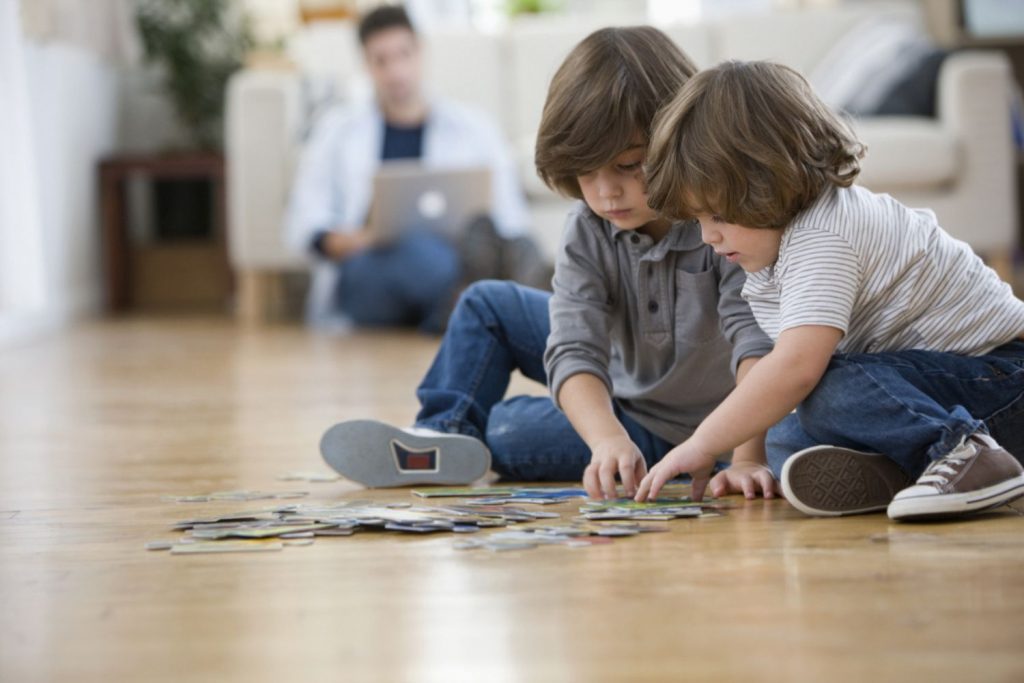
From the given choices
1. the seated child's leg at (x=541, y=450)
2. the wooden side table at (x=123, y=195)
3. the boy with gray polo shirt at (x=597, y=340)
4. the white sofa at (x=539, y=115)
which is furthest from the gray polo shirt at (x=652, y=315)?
the wooden side table at (x=123, y=195)

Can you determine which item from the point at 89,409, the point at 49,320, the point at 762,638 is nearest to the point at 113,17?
the point at 49,320

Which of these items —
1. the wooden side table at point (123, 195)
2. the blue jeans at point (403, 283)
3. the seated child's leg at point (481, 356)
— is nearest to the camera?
the seated child's leg at point (481, 356)

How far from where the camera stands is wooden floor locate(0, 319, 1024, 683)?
1.01 metres

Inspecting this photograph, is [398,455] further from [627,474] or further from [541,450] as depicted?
[627,474]

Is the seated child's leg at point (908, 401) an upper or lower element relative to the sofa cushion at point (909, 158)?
lower

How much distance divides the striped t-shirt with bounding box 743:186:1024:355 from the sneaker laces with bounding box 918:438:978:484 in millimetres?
159

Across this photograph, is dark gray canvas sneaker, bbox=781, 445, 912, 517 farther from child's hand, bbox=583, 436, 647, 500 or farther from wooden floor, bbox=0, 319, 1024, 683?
child's hand, bbox=583, 436, 647, 500

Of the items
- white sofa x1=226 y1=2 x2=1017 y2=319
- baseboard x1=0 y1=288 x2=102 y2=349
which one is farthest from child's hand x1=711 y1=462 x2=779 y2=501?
baseboard x1=0 y1=288 x2=102 y2=349

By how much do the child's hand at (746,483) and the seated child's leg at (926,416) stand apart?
0.09m

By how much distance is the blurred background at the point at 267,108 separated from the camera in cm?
436

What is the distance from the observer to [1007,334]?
62.2 inches

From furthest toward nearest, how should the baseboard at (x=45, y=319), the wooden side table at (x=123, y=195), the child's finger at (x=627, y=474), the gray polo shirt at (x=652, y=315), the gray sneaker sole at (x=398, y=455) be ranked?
the wooden side table at (x=123, y=195), the baseboard at (x=45, y=319), the gray sneaker sole at (x=398, y=455), the gray polo shirt at (x=652, y=315), the child's finger at (x=627, y=474)

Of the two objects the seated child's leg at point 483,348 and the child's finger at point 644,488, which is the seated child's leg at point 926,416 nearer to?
the child's finger at point 644,488

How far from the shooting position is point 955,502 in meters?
1.43
